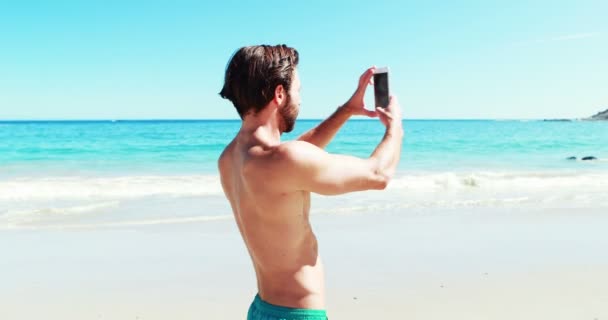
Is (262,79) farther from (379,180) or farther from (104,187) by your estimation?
(104,187)

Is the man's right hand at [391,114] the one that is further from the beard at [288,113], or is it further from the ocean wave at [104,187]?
the ocean wave at [104,187]

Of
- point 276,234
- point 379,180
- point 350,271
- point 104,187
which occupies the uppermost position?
point 379,180

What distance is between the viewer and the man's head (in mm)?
1744

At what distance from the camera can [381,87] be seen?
6.81 feet

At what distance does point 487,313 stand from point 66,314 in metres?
3.32

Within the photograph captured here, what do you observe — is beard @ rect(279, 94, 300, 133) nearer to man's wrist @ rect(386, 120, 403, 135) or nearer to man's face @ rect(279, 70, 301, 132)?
man's face @ rect(279, 70, 301, 132)

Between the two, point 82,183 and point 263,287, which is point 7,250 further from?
point 82,183

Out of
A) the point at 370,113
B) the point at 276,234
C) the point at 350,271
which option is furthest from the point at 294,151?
the point at 350,271

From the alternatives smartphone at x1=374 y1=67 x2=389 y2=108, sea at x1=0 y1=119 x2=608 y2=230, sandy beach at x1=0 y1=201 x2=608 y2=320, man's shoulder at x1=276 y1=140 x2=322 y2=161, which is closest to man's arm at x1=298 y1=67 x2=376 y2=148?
smartphone at x1=374 y1=67 x2=389 y2=108

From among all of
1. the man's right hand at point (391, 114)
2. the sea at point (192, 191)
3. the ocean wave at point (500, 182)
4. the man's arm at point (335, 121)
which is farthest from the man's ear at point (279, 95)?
the ocean wave at point (500, 182)

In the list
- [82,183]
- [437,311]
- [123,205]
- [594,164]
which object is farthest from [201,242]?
[594,164]

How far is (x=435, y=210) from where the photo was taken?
9.08m

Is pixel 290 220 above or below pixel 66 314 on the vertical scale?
above

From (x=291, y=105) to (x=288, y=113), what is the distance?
3 centimetres
